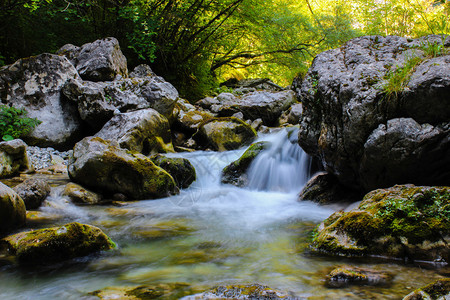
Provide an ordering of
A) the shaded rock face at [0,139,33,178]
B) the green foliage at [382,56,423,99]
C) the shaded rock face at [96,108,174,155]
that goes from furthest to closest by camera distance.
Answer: the shaded rock face at [96,108,174,155] < the shaded rock face at [0,139,33,178] < the green foliage at [382,56,423,99]

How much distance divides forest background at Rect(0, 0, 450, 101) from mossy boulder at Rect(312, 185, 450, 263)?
640cm

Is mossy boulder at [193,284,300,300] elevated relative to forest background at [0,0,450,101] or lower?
lower

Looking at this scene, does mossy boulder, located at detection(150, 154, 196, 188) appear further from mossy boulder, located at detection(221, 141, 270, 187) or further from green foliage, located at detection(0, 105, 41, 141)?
green foliage, located at detection(0, 105, 41, 141)

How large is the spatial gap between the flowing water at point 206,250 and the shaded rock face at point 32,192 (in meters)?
0.15

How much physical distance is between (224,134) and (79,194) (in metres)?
4.97

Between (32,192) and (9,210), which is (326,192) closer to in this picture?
(9,210)

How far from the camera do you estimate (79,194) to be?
529cm

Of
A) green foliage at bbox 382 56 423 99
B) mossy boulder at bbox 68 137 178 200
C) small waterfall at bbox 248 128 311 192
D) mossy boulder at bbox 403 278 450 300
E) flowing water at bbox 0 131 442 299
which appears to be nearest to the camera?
mossy boulder at bbox 403 278 450 300

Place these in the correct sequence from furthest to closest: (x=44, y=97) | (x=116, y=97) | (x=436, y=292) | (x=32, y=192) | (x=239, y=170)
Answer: (x=116, y=97), (x=44, y=97), (x=239, y=170), (x=32, y=192), (x=436, y=292)

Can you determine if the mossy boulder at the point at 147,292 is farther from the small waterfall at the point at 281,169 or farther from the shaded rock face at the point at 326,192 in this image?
the small waterfall at the point at 281,169

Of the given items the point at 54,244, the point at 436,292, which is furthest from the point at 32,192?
the point at 436,292

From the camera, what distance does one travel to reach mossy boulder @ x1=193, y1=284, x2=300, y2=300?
1871mm

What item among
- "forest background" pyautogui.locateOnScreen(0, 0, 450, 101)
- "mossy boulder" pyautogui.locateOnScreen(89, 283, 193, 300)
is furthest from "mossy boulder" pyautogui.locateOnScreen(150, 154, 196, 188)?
"forest background" pyautogui.locateOnScreen(0, 0, 450, 101)

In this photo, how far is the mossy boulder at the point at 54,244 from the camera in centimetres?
269
